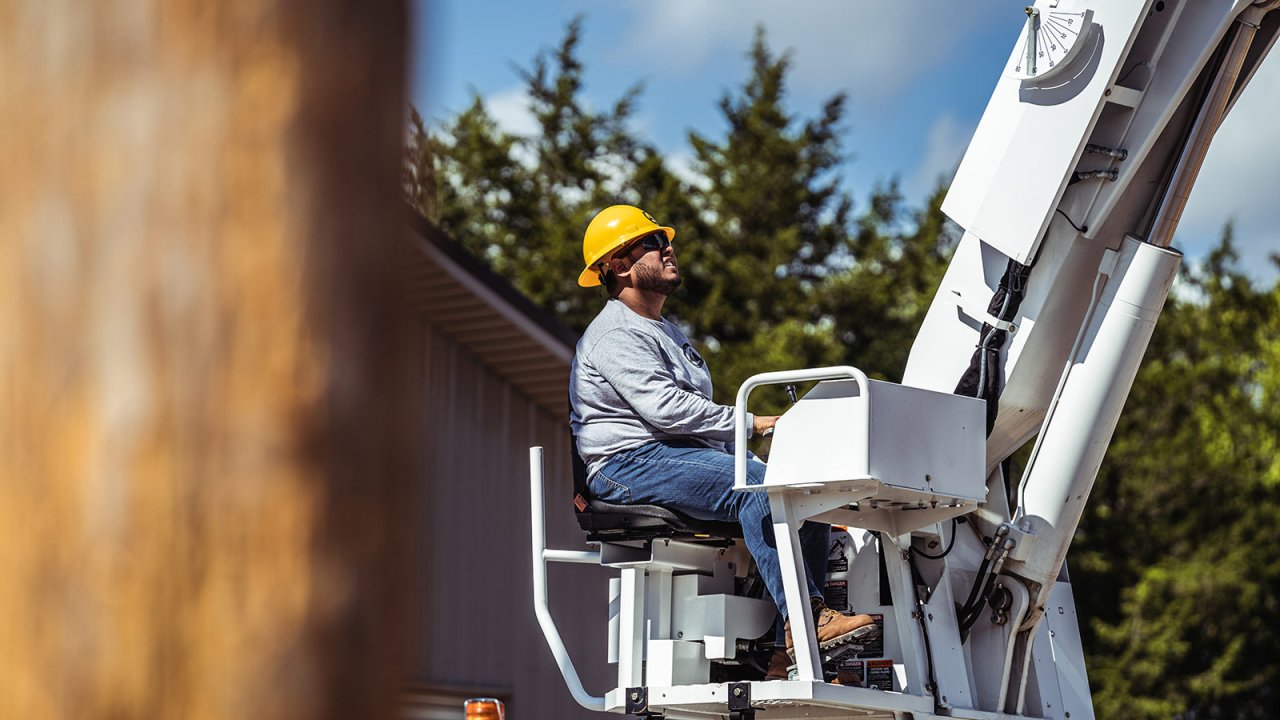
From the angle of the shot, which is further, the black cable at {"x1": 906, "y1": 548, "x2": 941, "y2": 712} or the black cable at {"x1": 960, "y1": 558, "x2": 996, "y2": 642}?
the black cable at {"x1": 960, "y1": 558, "x2": 996, "y2": 642}

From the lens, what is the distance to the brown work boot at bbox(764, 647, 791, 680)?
574cm

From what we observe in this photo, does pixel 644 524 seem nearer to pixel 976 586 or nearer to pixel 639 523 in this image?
pixel 639 523

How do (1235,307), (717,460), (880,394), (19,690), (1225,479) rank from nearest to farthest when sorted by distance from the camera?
(19,690)
(880,394)
(717,460)
(1225,479)
(1235,307)

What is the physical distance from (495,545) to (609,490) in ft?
29.9

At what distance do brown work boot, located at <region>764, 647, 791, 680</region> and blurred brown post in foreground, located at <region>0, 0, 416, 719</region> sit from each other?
4.55 m

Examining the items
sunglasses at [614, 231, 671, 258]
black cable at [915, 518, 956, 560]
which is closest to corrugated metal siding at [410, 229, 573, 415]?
sunglasses at [614, 231, 671, 258]

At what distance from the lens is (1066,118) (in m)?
6.20

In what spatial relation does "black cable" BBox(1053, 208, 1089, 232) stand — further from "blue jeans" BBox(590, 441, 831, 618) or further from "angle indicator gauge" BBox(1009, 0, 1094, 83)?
"blue jeans" BBox(590, 441, 831, 618)

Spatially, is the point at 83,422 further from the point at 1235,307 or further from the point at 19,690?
the point at 1235,307

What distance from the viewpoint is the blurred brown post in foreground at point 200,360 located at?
1.28m

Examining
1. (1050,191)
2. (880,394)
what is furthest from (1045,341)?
(880,394)

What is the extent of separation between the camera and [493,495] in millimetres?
14922

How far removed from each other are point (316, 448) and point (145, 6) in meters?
0.41

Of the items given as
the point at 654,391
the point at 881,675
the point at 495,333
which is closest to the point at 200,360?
the point at 654,391
